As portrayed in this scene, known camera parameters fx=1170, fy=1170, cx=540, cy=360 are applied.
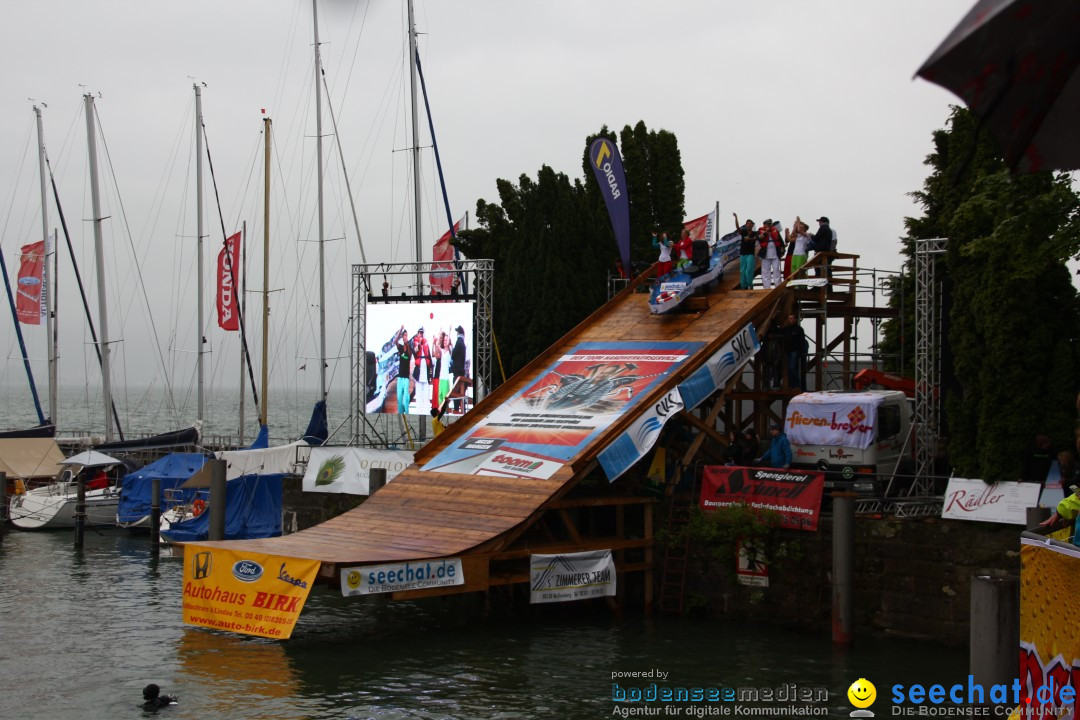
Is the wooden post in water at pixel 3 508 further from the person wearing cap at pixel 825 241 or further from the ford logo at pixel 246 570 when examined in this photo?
the person wearing cap at pixel 825 241

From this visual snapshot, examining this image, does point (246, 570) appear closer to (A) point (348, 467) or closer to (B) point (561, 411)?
(B) point (561, 411)

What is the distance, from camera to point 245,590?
21.0 metres

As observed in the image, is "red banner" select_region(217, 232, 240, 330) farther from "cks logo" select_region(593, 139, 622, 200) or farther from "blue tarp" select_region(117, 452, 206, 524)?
"cks logo" select_region(593, 139, 622, 200)

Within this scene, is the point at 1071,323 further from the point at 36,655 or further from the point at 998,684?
the point at 36,655

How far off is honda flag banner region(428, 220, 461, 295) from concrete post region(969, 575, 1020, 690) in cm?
2337

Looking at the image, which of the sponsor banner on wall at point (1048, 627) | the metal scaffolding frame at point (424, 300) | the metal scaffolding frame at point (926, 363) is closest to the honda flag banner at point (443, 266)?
the metal scaffolding frame at point (424, 300)

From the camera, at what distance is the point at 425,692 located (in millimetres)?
18141

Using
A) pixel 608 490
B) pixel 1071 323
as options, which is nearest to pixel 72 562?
pixel 608 490

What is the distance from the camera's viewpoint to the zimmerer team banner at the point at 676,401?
24.1 metres

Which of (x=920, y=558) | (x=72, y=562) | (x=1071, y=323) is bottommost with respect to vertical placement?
(x=72, y=562)

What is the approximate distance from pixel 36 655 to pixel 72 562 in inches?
516

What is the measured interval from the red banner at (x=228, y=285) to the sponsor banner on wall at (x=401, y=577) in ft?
102

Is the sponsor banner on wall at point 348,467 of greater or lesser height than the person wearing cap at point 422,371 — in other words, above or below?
below

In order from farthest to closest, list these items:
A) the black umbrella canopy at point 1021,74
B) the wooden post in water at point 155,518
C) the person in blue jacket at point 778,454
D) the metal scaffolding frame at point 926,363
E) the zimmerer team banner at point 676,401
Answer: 1. the wooden post in water at point 155,518
2. the person in blue jacket at point 778,454
3. the metal scaffolding frame at point 926,363
4. the zimmerer team banner at point 676,401
5. the black umbrella canopy at point 1021,74
